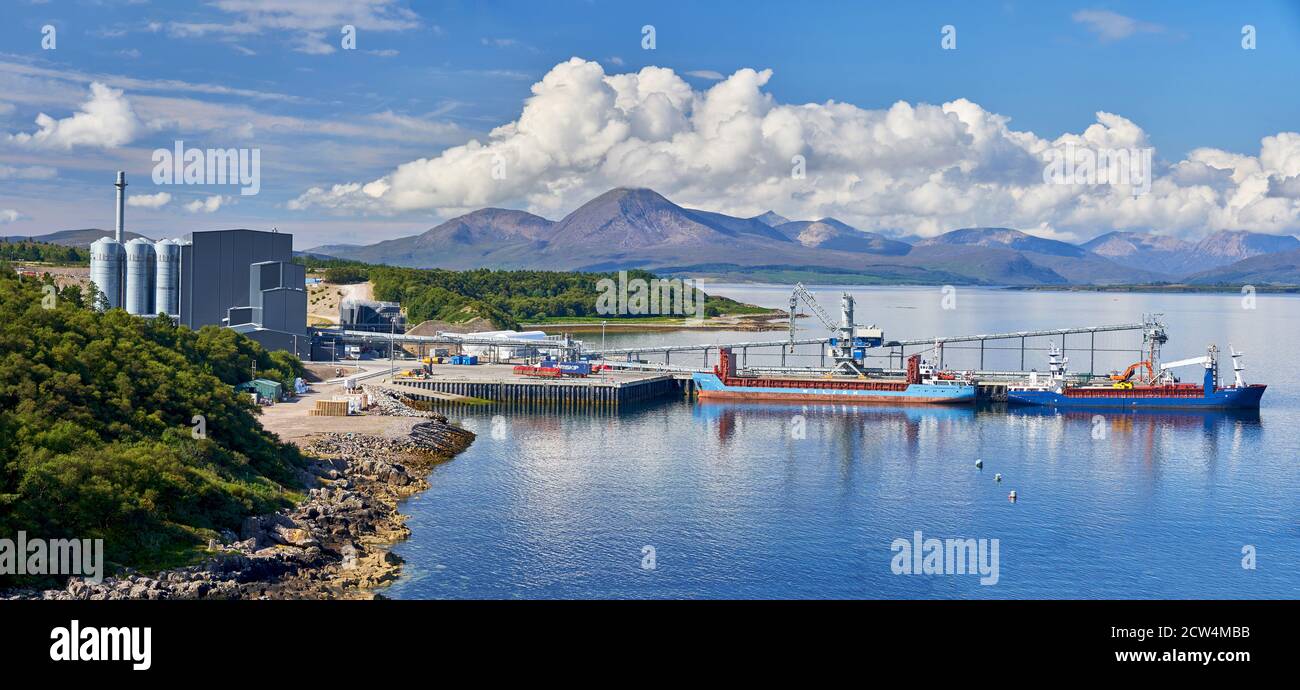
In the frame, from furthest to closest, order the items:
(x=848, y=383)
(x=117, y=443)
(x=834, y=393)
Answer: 1. (x=848, y=383)
2. (x=834, y=393)
3. (x=117, y=443)

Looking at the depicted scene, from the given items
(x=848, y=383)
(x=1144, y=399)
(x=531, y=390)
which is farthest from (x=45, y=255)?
(x=1144, y=399)

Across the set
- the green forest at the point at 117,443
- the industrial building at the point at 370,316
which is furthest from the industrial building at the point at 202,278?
the green forest at the point at 117,443

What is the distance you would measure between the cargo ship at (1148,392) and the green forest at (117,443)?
184 feet

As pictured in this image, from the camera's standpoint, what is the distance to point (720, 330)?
580 feet

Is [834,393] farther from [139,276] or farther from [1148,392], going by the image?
[139,276]

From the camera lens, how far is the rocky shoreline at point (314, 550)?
28.0 m

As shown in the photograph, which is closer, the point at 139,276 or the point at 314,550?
the point at 314,550

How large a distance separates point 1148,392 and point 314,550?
214 ft

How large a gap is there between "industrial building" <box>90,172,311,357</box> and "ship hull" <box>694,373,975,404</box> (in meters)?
32.6

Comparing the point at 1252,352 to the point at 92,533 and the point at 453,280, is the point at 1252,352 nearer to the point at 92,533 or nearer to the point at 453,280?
the point at 453,280

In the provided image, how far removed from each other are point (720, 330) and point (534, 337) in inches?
2857

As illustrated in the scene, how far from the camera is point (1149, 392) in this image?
79438mm

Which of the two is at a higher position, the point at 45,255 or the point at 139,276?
the point at 45,255
